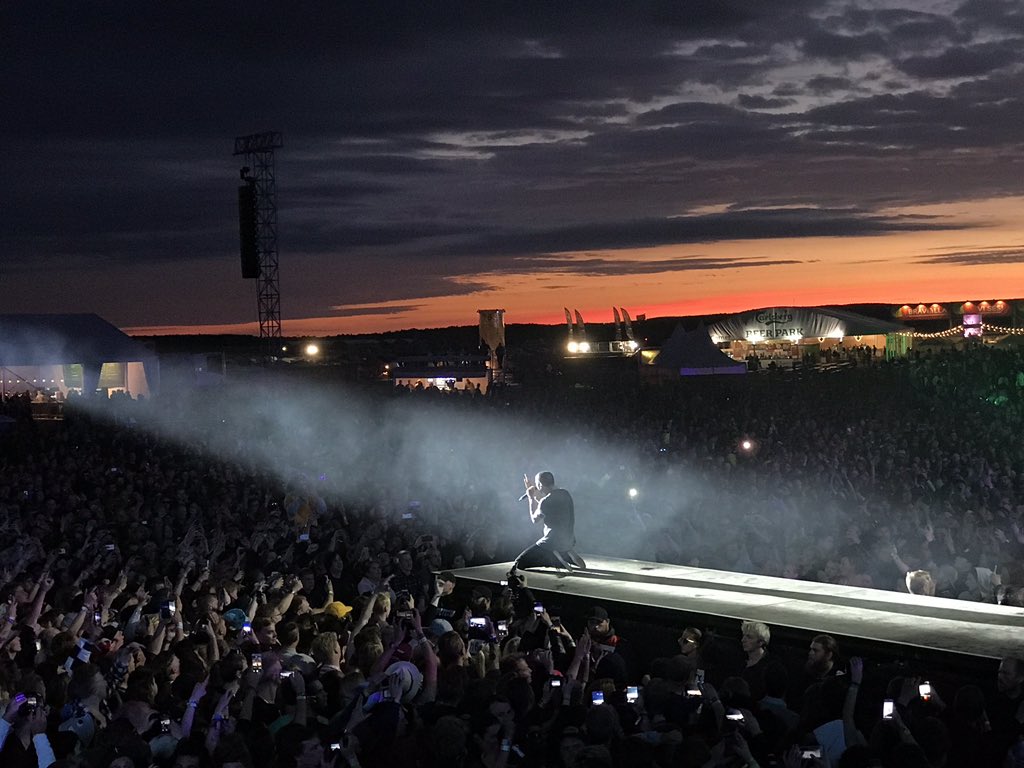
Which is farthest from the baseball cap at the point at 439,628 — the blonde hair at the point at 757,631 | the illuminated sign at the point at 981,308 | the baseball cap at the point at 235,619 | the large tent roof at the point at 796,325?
the illuminated sign at the point at 981,308

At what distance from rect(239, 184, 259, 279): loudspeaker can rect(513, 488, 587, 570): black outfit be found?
29803mm

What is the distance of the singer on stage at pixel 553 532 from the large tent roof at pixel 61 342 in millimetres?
30830

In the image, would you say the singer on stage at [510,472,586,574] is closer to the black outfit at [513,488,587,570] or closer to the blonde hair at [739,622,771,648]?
the black outfit at [513,488,587,570]

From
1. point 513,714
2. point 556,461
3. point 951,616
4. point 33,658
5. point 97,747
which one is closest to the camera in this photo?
point 97,747

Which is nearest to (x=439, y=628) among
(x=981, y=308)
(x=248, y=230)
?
(x=248, y=230)

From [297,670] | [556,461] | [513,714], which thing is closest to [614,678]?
[513,714]

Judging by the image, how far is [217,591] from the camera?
8438 mm

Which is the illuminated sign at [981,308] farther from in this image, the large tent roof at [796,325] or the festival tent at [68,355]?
the festival tent at [68,355]

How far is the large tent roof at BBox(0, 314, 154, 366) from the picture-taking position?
120 feet

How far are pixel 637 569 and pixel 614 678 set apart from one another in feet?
14.1

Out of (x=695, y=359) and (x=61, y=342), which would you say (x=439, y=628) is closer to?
(x=695, y=359)

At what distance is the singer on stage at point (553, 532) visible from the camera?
32.5ft

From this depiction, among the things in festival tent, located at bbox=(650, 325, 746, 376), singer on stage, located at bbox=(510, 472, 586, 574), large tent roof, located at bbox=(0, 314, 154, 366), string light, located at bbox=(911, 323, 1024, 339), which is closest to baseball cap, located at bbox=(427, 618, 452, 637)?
singer on stage, located at bbox=(510, 472, 586, 574)

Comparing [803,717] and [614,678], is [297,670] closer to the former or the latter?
[614,678]
